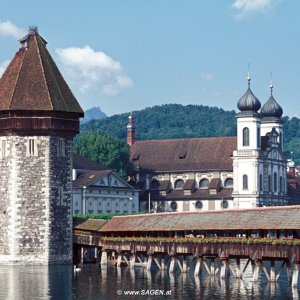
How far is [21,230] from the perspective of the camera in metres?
75.6

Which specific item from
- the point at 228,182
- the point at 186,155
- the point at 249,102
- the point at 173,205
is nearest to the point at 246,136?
the point at 249,102

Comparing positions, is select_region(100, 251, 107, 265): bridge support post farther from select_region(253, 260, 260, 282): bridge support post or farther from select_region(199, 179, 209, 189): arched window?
select_region(199, 179, 209, 189): arched window

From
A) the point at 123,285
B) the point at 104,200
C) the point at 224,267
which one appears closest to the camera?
the point at 123,285

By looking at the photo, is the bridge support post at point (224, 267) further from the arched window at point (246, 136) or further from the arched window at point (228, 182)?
the arched window at point (228, 182)

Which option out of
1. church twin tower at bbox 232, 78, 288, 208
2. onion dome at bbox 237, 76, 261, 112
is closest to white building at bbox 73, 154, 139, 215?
church twin tower at bbox 232, 78, 288, 208

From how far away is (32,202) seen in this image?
75.9 metres

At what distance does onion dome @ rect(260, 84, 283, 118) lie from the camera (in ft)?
504

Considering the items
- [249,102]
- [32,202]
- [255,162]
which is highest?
[249,102]

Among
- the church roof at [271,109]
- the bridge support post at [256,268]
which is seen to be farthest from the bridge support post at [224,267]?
the church roof at [271,109]

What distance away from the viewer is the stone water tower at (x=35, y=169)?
2977 inches

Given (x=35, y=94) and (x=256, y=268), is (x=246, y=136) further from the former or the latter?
(x=256, y=268)

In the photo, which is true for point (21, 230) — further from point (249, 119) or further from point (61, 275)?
point (249, 119)

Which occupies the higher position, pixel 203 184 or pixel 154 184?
pixel 154 184

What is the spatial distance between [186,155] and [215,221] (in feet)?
280
